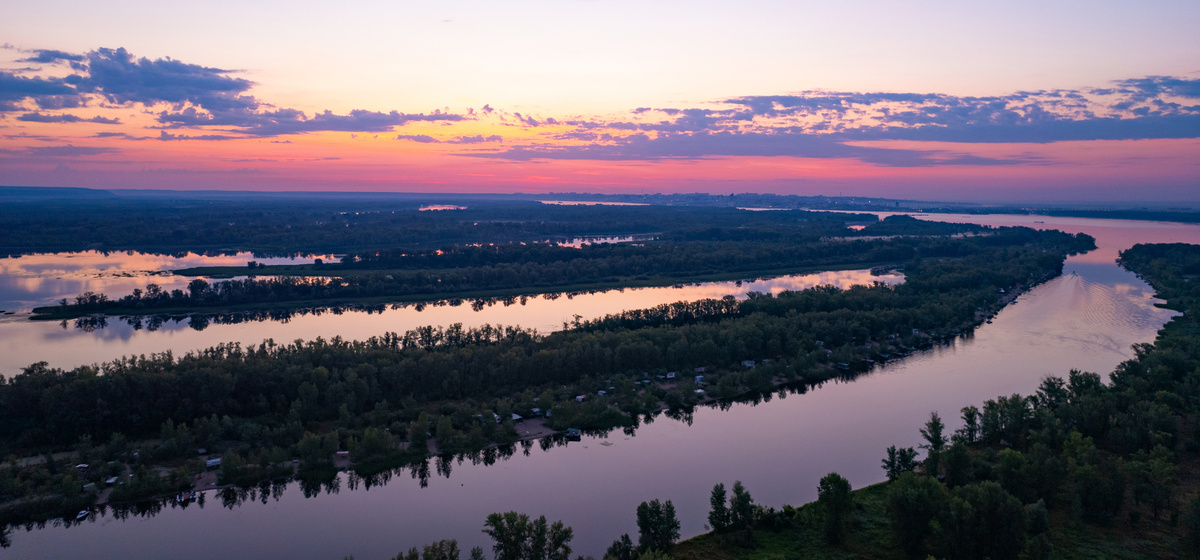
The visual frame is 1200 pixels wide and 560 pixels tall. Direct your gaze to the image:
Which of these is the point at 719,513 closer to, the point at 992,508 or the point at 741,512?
the point at 741,512

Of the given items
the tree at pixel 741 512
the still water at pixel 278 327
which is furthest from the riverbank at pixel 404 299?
the tree at pixel 741 512

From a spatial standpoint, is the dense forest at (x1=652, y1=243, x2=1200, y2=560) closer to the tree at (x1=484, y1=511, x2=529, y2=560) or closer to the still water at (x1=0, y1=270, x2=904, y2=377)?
the tree at (x1=484, y1=511, x2=529, y2=560)

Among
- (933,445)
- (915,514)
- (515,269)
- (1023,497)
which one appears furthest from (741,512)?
(515,269)

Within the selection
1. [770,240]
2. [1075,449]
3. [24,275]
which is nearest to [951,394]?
[1075,449]

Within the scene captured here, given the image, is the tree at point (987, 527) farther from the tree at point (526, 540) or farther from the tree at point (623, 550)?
the tree at point (526, 540)

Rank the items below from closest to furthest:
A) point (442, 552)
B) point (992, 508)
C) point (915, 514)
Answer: point (442, 552), point (992, 508), point (915, 514)
